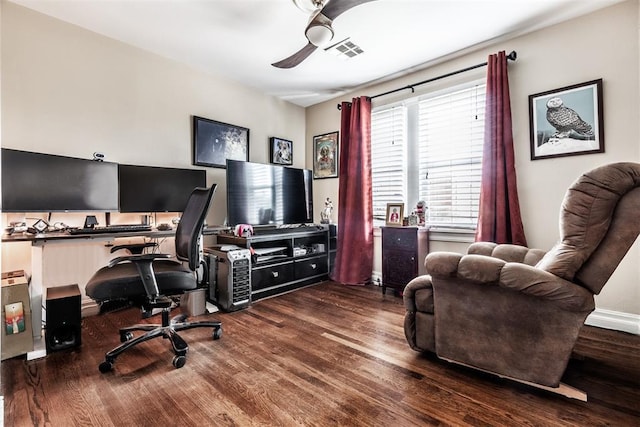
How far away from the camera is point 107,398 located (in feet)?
4.76

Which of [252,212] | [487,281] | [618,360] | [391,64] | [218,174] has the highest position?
[391,64]

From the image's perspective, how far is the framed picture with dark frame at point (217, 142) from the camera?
328cm

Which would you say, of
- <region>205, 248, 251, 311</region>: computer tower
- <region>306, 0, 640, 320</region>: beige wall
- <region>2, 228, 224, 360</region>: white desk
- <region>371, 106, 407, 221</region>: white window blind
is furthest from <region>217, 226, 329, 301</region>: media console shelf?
<region>306, 0, 640, 320</region>: beige wall

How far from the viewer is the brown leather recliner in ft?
4.28

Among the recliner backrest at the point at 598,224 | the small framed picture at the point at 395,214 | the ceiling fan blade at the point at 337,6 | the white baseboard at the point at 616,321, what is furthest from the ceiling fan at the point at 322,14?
the white baseboard at the point at 616,321

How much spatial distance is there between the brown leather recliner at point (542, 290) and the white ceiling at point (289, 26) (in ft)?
5.97

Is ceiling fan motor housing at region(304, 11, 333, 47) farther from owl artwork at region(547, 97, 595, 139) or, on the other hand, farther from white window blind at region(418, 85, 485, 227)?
owl artwork at region(547, 97, 595, 139)

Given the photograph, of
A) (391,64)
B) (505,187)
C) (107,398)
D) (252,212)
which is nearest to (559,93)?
(505,187)

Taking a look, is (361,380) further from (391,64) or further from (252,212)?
(391,64)

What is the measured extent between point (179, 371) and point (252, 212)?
6.13ft

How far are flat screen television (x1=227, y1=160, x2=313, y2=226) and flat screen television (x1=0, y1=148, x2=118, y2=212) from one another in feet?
3.49

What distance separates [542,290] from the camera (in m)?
1.37

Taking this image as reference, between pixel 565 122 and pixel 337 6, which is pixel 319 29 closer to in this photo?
pixel 337 6

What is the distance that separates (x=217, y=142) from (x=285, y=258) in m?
1.58
